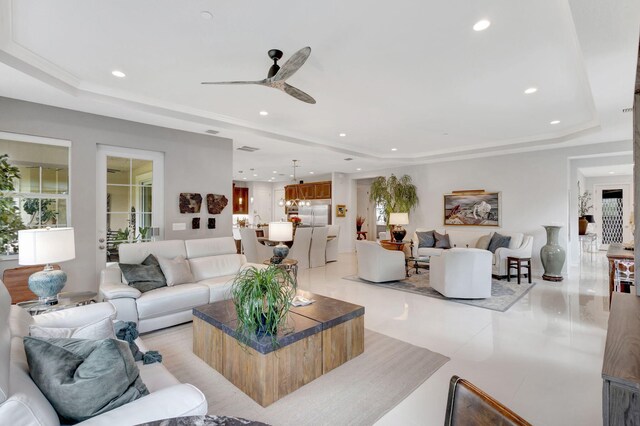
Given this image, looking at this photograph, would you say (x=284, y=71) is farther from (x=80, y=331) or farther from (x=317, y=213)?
(x=317, y=213)

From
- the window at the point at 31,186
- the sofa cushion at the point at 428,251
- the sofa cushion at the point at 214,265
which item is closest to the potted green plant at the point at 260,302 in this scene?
the sofa cushion at the point at 214,265

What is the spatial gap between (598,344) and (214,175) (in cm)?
574

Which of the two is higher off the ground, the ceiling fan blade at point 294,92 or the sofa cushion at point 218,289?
the ceiling fan blade at point 294,92

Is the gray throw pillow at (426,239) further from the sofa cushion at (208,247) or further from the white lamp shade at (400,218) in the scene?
the sofa cushion at (208,247)

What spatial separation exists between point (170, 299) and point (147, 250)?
35.9 inches

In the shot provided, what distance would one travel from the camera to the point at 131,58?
3002 millimetres

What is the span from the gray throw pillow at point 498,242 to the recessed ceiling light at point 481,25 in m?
5.00

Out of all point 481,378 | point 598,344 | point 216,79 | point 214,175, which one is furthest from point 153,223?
point 598,344

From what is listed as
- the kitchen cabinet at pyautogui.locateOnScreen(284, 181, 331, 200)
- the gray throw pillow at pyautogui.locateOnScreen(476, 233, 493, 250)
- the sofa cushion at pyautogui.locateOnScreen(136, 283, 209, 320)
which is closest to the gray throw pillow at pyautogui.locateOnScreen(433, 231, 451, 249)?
the gray throw pillow at pyautogui.locateOnScreen(476, 233, 493, 250)

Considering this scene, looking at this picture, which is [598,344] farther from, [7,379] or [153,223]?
[153,223]

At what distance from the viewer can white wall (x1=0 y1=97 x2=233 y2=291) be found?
150 inches

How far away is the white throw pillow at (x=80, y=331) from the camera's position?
67.5 inches

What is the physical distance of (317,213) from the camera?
10781 mm

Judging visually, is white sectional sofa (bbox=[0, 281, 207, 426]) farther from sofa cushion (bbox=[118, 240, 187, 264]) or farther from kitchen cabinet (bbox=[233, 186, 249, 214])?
kitchen cabinet (bbox=[233, 186, 249, 214])
